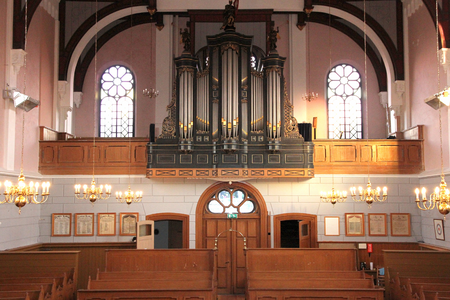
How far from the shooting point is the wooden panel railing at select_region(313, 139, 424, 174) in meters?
15.8

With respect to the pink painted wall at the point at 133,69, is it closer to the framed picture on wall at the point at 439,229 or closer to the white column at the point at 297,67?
the white column at the point at 297,67

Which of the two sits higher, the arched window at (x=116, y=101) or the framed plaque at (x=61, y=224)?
the arched window at (x=116, y=101)

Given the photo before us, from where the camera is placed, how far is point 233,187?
1636 centimetres

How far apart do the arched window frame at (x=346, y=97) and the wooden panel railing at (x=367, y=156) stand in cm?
352

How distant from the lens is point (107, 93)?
19797 millimetres

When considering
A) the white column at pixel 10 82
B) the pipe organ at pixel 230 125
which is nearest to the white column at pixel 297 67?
the pipe organ at pixel 230 125

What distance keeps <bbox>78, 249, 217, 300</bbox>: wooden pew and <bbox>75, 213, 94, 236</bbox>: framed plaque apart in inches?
112

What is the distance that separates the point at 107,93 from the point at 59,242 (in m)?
6.86

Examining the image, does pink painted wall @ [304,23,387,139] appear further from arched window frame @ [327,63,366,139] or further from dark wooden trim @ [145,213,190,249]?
dark wooden trim @ [145,213,190,249]

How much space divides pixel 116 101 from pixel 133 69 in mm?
1523

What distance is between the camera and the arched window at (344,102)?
769 inches

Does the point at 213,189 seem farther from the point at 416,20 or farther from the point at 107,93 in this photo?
the point at 416,20

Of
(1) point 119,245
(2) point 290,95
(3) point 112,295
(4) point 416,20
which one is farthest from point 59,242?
(4) point 416,20

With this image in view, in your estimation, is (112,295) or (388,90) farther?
(388,90)
